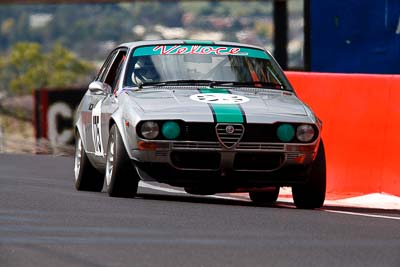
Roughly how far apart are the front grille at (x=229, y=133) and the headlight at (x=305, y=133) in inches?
19.6

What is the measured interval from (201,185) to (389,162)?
262 cm

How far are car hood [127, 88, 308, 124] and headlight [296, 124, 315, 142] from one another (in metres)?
0.11

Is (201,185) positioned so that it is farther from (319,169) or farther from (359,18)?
(359,18)

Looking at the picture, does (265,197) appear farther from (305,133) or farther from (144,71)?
(305,133)

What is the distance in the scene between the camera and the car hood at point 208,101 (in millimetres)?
10773

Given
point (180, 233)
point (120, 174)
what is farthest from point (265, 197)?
point (180, 233)

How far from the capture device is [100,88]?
39.3 ft

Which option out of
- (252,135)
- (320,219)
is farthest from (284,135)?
(320,219)

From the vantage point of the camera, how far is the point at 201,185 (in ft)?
36.1

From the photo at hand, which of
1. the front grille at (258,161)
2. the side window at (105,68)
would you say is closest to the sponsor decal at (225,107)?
the front grille at (258,161)

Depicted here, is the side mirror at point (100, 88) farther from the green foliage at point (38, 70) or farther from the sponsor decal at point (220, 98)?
the green foliage at point (38, 70)

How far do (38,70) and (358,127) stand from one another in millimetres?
178812

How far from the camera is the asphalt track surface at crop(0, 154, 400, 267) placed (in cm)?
746

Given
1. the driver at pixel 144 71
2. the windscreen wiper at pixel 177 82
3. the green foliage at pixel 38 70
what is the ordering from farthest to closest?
the green foliage at pixel 38 70, the driver at pixel 144 71, the windscreen wiper at pixel 177 82
